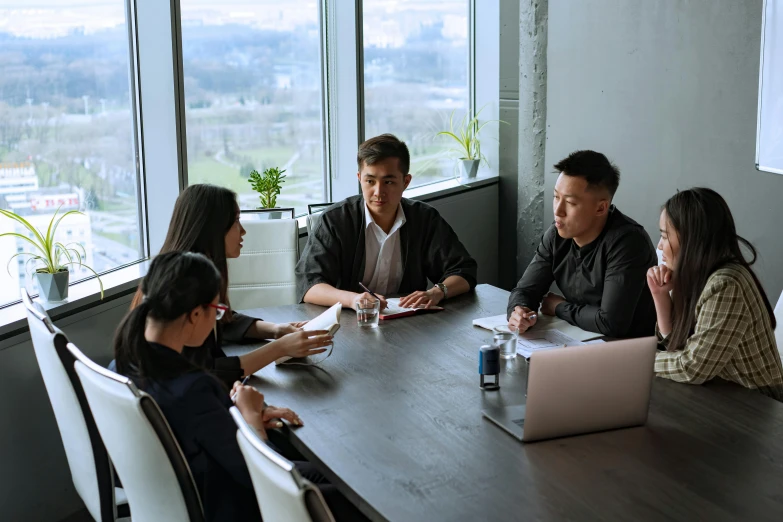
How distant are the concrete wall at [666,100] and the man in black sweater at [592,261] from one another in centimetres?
119

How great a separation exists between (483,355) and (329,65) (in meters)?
3.06

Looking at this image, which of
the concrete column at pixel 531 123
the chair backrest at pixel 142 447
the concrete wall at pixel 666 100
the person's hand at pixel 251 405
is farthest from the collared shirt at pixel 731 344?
the concrete column at pixel 531 123

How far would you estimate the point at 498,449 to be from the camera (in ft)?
6.70

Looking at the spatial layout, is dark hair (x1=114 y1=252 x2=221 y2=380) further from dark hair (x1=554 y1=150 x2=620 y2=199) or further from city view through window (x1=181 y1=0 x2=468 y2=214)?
city view through window (x1=181 y1=0 x2=468 y2=214)

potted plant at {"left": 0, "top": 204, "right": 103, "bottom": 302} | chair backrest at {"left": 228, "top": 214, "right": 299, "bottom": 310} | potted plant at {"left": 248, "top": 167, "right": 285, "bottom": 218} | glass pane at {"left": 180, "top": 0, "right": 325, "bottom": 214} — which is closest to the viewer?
potted plant at {"left": 0, "top": 204, "right": 103, "bottom": 302}

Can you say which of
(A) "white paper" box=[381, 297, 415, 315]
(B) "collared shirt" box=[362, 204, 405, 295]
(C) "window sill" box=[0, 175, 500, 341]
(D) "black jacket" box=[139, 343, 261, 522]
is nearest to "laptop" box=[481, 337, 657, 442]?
(D) "black jacket" box=[139, 343, 261, 522]

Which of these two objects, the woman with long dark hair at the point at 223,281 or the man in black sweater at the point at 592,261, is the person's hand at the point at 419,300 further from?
the woman with long dark hair at the point at 223,281

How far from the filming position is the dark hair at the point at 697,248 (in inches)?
101

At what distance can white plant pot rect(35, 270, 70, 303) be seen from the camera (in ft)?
10.7

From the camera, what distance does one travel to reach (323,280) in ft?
11.5

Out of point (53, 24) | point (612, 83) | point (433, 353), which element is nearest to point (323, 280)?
point (433, 353)

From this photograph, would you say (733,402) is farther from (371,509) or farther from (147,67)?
(147,67)

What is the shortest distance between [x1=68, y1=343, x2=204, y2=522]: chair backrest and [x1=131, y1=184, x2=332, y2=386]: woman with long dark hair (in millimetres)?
→ 416

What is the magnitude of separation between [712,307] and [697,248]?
0.70ft
